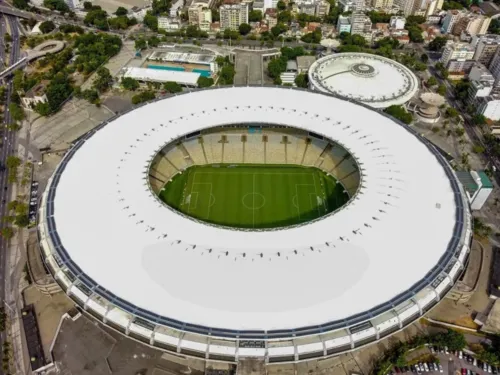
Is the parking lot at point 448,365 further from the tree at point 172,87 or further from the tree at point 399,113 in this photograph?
the tree at point 172,87

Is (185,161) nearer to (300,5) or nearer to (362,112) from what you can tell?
(362,112)

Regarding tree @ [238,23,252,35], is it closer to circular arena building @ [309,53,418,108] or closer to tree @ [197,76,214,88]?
tree @ [197,76,214,88]

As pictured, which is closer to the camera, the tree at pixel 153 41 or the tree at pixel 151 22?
the tree at pixel 153 41

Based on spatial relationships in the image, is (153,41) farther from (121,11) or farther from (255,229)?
(255,229)

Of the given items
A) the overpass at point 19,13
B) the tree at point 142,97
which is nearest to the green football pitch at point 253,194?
the tree at point 142,97

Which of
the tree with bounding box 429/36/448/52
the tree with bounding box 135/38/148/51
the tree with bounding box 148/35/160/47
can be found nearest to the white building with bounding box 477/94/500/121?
the tree with bounding box 429/36/448/52

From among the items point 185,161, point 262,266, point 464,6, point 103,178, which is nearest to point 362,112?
point 185,161
